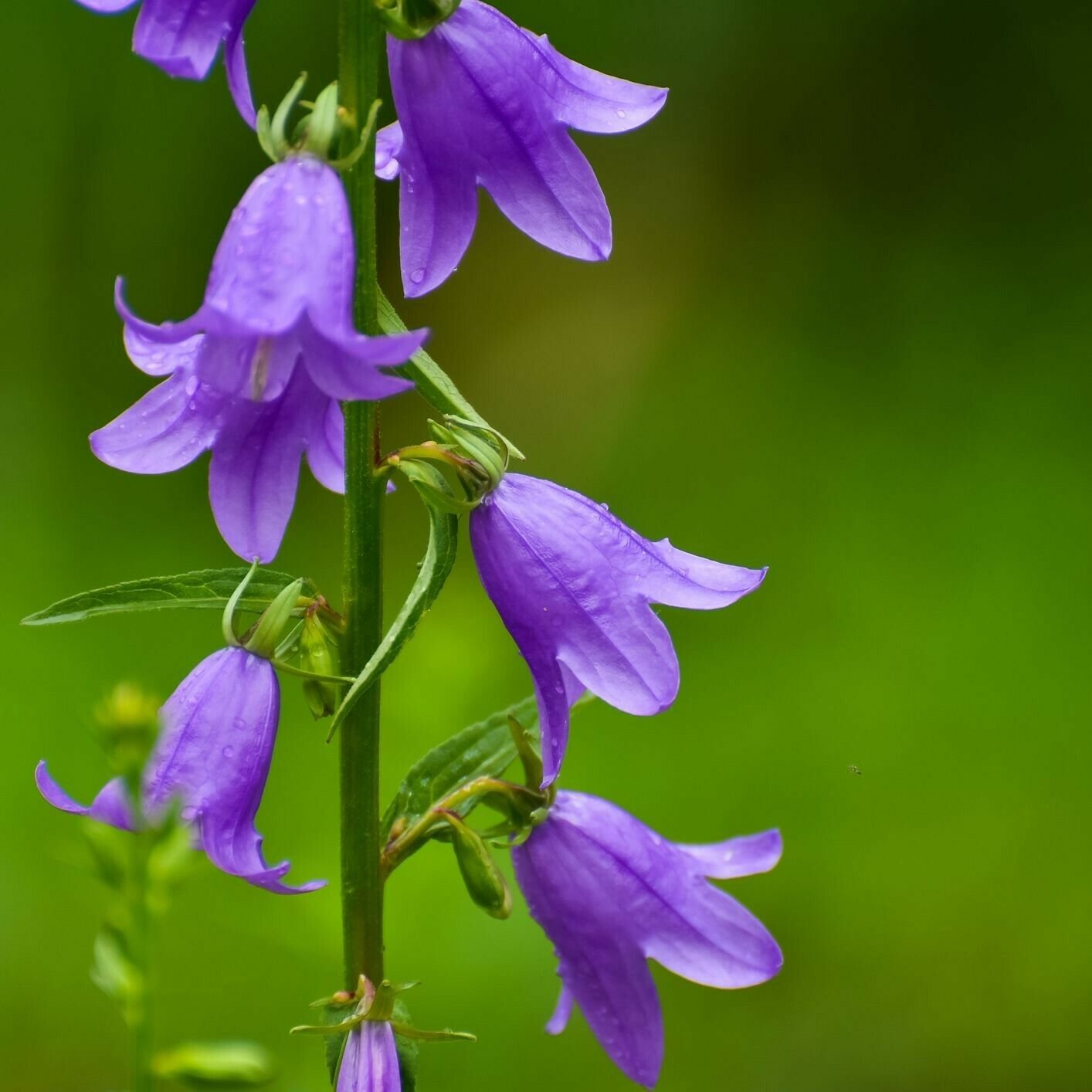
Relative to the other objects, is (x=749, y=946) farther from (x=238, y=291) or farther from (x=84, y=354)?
(x=84, y=354)

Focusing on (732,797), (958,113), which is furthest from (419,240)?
(958,113)

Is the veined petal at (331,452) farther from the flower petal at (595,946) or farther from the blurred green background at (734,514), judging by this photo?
the blurred green background at (734,514)

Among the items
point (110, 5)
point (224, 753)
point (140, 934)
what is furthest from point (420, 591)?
point (140, 934)

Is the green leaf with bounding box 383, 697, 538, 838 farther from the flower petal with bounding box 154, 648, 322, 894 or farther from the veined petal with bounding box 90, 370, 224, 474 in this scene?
the veined petal with bounding box 90, 370, 224, 474

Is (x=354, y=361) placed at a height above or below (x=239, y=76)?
below

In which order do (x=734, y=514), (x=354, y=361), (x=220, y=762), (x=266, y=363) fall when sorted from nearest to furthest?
(x=354, y=361) → (x=266, y=363) → (x=220, y=762) → (x=734, y=514)

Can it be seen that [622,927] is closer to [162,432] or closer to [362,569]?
[362,569]
